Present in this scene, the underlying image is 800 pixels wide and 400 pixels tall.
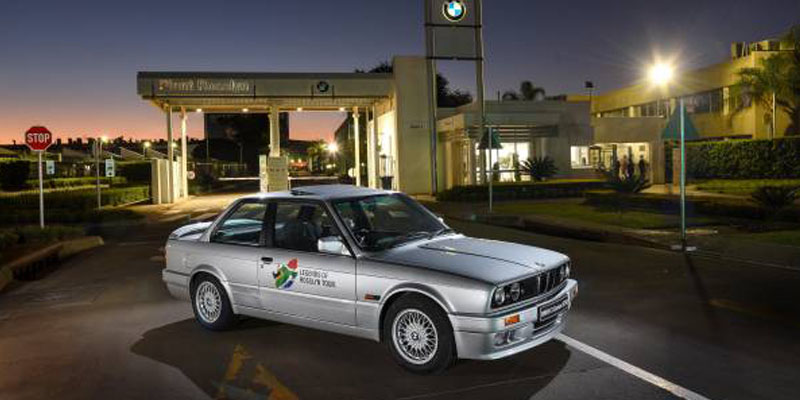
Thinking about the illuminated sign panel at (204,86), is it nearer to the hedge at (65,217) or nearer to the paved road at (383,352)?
the hedge at (65,217)

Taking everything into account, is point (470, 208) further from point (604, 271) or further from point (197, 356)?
point (197, 356)

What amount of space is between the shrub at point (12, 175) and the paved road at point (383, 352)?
103 feet

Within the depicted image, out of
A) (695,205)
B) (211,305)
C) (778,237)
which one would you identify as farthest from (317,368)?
(695,205)

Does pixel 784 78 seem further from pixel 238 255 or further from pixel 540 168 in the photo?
pixel 238 255

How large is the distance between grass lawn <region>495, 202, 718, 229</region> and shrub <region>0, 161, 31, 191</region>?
26.0 meters

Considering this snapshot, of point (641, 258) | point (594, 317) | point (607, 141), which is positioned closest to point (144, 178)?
point (607, 141)

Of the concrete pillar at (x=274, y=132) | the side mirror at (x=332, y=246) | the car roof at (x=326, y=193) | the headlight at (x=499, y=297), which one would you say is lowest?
the headlight at (x=499, y=297)

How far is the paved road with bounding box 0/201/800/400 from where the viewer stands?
223 inches

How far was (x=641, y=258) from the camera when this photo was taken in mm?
12641

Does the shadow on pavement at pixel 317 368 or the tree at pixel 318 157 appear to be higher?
the tree at pixel 318 157

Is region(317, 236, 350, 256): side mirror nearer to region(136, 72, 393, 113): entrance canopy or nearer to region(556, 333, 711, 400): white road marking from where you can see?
region(556, 333, 711, 400): white road marking

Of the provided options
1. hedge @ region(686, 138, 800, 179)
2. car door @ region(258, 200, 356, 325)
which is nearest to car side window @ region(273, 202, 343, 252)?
car door @ region(258, 200, 356, 325)

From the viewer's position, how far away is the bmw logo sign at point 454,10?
3161 cm

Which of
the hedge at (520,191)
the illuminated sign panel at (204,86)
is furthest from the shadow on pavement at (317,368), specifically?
the illuminated sign panel at (204,86)
